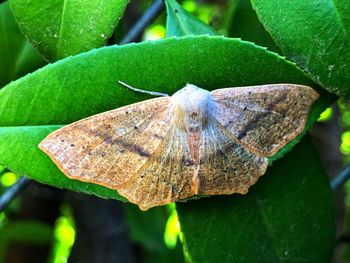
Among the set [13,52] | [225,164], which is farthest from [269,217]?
[13,52]

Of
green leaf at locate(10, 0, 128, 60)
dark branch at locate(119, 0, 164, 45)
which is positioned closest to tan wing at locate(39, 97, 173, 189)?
green leaf at locate(10, 0, 128, 60)

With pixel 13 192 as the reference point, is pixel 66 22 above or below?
above

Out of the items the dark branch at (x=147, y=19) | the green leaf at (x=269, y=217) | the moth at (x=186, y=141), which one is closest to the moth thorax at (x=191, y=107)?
the moth at (x=186, y=141)

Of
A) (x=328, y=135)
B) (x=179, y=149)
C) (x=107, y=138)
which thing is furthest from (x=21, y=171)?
A: (x=328, y=135)

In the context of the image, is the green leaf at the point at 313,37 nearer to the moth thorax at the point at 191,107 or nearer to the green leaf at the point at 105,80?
the green leaf at the point at 105,80

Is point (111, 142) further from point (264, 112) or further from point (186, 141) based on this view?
point (264, 112)

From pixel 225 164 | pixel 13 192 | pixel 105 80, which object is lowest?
pixel 13 192

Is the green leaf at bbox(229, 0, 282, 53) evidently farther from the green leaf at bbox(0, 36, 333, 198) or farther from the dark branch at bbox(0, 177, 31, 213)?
the dark branch at bbox(0, 177, 31, 213)
